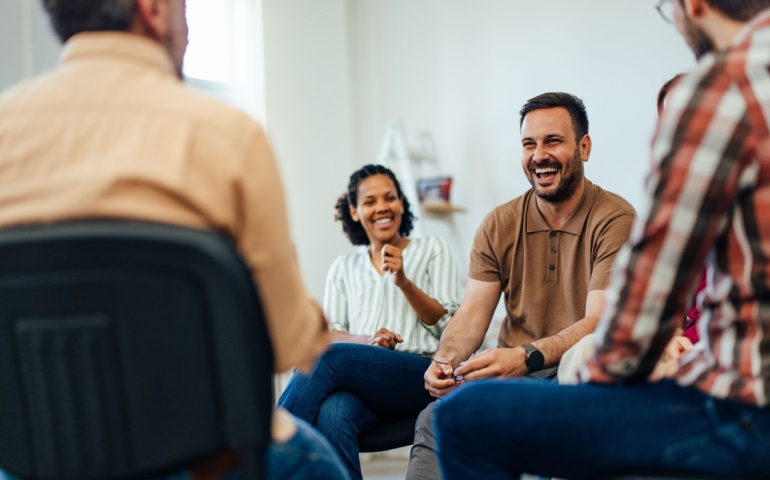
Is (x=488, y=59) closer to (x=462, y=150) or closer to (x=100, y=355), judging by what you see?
(x=462, y=150)

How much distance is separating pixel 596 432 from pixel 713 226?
299 mm

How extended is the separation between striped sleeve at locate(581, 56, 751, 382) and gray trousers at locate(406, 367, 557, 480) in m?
0.92

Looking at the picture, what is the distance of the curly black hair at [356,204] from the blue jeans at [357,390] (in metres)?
0.95

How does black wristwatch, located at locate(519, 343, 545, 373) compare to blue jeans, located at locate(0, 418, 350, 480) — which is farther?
black wristwatch, located at locate(519, 343, 545, 373)

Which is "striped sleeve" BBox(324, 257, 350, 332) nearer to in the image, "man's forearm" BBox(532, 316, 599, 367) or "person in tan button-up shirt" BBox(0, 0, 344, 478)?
"man's forearm" BBox(532, 316, 599, 367)

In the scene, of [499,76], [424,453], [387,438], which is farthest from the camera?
[499,76]

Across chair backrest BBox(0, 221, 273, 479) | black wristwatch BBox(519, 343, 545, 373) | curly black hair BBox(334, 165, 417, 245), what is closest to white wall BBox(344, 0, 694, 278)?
curly black hair BBox(334, 165, 417, 245)

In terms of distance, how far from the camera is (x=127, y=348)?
851mm

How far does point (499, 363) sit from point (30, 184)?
126 cm

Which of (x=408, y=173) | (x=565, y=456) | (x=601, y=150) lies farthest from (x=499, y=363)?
(x=408, y=173)

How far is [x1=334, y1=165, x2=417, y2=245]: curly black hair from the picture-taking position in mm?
2900

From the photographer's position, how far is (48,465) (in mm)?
872

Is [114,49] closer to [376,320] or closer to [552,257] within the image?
[552,257]

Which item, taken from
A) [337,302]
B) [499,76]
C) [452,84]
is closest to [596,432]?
[337,302]
